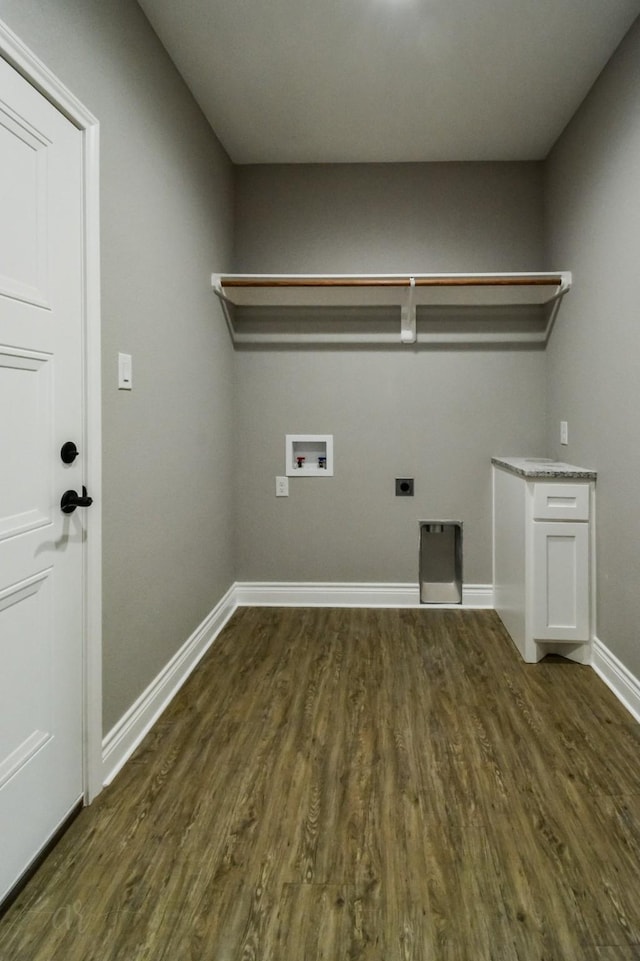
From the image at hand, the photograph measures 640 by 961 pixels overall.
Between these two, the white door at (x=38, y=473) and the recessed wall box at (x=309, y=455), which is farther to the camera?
the recessed wall box at (x=309, y=455)

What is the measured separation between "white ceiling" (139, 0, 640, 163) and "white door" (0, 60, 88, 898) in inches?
41.9

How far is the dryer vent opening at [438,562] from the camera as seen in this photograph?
3.44 m

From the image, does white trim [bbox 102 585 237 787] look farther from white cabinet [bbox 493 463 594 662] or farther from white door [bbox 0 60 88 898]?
white cabinet [bbox 493 463 594 662]

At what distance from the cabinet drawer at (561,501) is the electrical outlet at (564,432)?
1.64 ft

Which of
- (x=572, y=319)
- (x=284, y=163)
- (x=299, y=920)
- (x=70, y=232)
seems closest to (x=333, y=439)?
(x=572, y=319)

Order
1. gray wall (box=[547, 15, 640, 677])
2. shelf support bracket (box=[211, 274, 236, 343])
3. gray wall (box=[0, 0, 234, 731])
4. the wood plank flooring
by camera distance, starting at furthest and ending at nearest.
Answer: shelf support bracket (box=[211, 274, 236, 343]) < gray wall (box=[547, 15, 640, 677]) < gray wall (box=[0, 0, 234, 731]) < the wood plank flooring

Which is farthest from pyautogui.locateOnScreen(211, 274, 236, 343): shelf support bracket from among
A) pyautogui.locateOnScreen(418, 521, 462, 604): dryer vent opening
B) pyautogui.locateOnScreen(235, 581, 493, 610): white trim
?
pyautogui.locateOnScreen(418, 521, 462, 604): dryer vent opening

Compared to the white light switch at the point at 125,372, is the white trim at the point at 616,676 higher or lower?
lower

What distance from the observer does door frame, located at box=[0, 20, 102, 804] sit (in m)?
1.60

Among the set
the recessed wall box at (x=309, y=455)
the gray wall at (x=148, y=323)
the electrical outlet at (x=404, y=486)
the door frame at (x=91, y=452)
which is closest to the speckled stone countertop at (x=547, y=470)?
the electrical outlet at (x=404, y=486)

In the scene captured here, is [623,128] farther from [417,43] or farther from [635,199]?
[417,43]

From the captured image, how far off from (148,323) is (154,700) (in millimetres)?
1391

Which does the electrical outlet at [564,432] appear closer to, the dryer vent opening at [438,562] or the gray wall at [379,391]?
the gray wall at [379,391]

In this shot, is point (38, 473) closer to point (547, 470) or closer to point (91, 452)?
point (91, 452)
